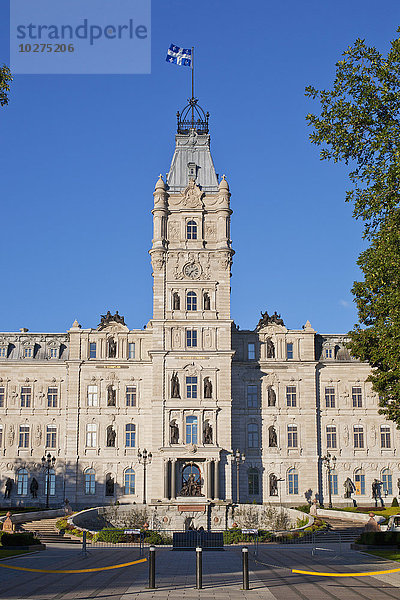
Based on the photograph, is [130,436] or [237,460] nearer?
[237,460]

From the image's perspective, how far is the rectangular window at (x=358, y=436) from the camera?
71.8 m

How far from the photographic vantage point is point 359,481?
70875mm

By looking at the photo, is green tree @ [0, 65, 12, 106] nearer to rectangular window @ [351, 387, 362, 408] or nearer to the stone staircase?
the stone staircase

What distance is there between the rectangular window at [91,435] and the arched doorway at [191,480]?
9.46 m

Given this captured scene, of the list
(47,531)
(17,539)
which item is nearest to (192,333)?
(47,531)

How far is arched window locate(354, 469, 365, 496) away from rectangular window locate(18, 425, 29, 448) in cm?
3151

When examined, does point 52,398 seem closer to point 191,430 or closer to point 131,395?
point 131,395

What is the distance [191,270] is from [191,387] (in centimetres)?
1110

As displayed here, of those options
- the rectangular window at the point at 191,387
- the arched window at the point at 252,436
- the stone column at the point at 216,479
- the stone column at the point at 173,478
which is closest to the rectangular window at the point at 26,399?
the rectangular window at the point at 191,387

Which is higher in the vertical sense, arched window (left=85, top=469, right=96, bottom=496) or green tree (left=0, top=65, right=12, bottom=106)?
green tree (left=0, top=65, right=12, bottom=106)

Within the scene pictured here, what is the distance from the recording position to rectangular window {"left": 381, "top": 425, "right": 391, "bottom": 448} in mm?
71875

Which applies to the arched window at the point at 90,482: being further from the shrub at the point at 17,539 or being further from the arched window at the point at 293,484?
the shrub at the point at 17,539

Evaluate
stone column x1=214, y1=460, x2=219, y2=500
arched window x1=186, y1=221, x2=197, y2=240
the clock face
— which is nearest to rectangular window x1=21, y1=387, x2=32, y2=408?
the clock face

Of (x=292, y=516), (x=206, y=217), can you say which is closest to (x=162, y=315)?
(x=206, y=217)
